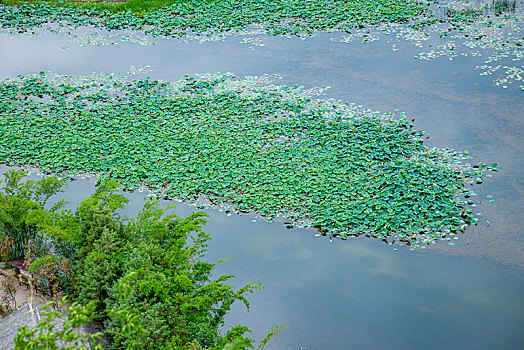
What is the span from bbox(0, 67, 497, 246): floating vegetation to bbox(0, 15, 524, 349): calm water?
364 mm

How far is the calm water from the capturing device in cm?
679

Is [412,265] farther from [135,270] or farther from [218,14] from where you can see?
[218,14]

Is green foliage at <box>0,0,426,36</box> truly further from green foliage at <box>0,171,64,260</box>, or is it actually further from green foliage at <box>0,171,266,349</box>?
green foliage at <box>0,171,266,349</box>

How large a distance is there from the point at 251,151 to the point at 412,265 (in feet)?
12.5

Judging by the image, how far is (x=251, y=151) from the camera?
1021 cm

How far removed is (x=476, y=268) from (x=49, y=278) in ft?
18.8

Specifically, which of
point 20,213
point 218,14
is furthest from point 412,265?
point 218,14

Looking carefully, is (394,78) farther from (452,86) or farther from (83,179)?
(83,179)

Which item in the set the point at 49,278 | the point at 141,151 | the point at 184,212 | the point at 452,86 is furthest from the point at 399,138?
the point at 49,278

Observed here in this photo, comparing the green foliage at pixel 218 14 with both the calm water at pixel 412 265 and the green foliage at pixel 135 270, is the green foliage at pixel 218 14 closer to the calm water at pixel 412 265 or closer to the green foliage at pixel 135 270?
the calm water at pixel 412 265

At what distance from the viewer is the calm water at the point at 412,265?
6.79m

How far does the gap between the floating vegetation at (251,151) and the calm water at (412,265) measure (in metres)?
0.36

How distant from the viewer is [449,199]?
342 inches

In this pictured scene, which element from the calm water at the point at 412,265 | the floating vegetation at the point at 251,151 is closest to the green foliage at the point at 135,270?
the calm water at the point at 412,265
